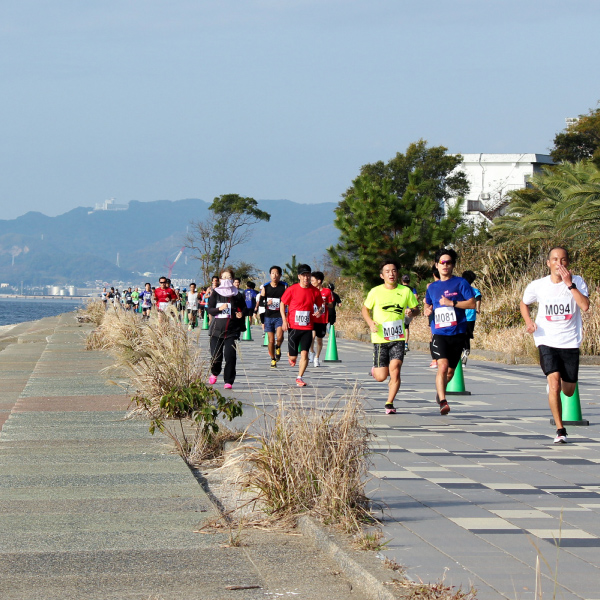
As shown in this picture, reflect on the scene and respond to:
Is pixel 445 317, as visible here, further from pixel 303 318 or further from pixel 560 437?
pixel 303 318

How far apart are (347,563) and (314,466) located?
97 centimetres

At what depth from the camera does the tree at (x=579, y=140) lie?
57.2 metres

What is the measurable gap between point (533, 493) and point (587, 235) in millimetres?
19626

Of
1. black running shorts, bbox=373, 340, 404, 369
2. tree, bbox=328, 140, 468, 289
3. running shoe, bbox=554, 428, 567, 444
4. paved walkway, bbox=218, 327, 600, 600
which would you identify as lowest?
paved walkway, bbox=218, 327, 600, 600

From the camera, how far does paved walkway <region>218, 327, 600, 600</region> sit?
4566 mm

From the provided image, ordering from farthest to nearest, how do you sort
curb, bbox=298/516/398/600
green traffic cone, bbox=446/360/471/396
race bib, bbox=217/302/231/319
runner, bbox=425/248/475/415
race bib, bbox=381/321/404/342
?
1. race bib, bbox=217/302/231/319
2. green traffic cone, bbox=446/360/471/396
3. race bib, bbox=381/321/404/342
4. runner, bbox=425/248/475/415
5. curb, bbox=298/516/398/600

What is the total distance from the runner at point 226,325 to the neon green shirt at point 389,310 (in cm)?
274

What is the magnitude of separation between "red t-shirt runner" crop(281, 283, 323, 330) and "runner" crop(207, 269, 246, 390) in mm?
946

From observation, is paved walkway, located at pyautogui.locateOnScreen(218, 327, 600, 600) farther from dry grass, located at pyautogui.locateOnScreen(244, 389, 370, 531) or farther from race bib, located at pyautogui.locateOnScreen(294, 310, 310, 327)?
race bib, located at pyautogui.locateOnScreen(294, 310, 310, 327)

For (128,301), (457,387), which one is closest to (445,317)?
(457,387)

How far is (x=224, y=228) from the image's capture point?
6059cm

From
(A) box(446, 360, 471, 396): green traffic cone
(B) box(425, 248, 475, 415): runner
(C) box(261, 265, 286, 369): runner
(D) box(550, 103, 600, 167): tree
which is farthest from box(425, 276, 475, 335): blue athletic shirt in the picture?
(D) box(550, 103, 600, 167): tree

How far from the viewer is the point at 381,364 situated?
36.3 feet

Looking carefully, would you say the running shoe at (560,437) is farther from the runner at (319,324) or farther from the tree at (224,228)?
the tree at (224,228)
